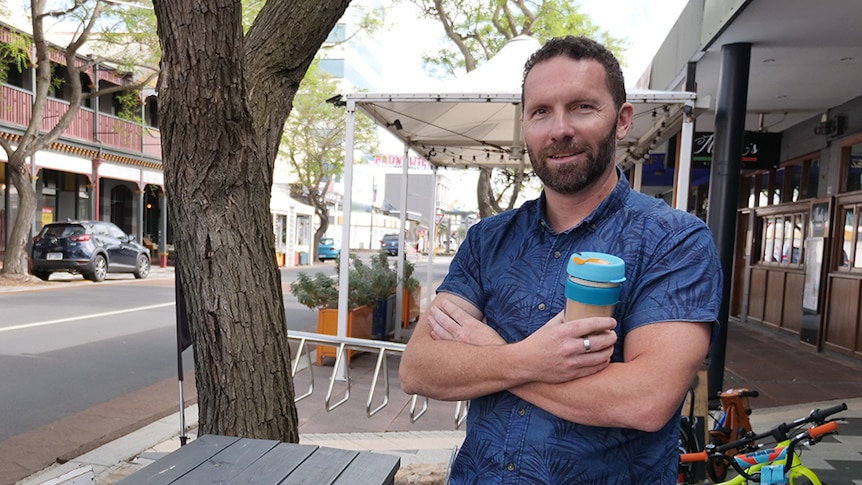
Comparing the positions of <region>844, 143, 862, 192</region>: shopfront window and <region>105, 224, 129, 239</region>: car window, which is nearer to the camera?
<region>844, 143, 862, 192</region>: shopfront window

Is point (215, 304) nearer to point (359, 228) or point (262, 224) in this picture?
point (262, 224)

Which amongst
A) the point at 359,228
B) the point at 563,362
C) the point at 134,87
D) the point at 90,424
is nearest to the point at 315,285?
the point at 90,424

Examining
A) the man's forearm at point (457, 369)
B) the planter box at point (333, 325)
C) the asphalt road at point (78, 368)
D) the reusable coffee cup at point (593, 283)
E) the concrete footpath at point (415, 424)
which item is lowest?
the asphalt road at point (78, 368)

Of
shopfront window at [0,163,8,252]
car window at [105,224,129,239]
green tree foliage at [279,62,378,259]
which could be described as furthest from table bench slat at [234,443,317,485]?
green tree foliage at [279,62,378,259]

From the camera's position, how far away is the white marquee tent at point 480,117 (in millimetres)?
6293

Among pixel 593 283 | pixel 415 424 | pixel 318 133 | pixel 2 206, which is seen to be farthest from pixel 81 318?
pixel 318 133

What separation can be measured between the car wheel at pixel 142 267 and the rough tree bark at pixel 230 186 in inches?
702

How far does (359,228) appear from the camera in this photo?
194 feet

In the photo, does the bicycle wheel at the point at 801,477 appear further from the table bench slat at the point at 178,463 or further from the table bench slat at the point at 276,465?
the table bench slat at the point at 178,463

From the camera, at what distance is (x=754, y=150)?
9.15 m

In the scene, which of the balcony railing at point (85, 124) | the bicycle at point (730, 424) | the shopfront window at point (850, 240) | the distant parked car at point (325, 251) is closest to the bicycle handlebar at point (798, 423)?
the bicycle at point (730, 424)

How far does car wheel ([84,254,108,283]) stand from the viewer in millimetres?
16938

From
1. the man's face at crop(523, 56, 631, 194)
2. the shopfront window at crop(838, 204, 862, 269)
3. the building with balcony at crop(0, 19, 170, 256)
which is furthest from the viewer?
the building with balcony at crop(0, 19, 170, 256)

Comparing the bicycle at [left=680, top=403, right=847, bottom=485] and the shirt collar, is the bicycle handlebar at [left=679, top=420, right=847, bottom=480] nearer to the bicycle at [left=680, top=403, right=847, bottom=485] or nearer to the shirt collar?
the bicycle at [left=680, top=403, right=847, bottom=485]
